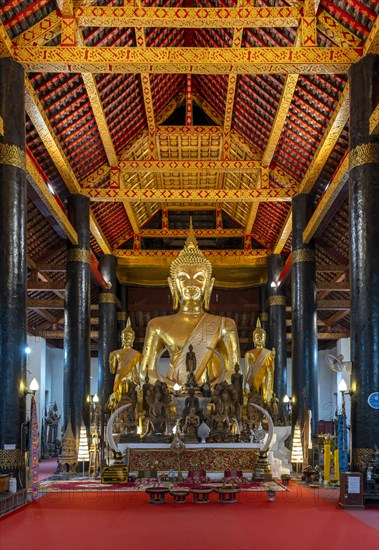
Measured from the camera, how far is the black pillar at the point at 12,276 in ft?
30.1

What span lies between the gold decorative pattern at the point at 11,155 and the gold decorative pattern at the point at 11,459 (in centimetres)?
354

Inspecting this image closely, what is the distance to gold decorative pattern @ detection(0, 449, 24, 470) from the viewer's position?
898cm

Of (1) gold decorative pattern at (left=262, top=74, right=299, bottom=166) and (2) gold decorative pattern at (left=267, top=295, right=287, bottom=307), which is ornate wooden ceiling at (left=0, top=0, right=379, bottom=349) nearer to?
(1) gold decorative pattern at (left=262, top=74, right=299, bottom=166)

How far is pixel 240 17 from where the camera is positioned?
35.0 feet

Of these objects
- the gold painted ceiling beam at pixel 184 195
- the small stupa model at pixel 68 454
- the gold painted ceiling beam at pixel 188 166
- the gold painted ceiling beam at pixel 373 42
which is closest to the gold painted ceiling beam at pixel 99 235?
the gold painted ceiling beam at pixel 184 195

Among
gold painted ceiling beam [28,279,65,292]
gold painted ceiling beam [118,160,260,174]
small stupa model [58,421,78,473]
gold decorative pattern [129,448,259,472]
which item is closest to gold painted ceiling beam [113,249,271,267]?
gold painted ceiling beam [28,279,65,292]

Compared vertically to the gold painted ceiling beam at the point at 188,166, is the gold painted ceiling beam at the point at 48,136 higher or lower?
lower

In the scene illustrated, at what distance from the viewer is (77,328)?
50.7ft

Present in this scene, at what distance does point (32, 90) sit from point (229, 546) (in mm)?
7959

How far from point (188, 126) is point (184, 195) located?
154 centimetres

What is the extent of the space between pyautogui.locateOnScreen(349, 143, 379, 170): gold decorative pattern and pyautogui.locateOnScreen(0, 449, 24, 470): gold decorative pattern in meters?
5.52

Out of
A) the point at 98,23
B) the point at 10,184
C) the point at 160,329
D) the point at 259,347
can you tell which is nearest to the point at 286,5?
the point at 98,23

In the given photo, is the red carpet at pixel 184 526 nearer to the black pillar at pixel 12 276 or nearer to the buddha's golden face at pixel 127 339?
the black pillar at pixel 12 276

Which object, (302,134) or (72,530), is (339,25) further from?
(72,530)
